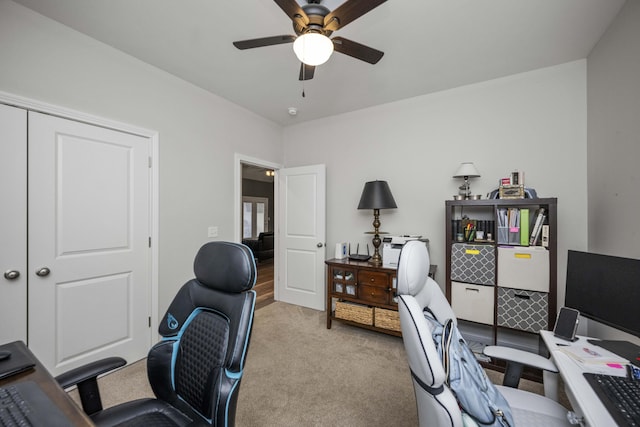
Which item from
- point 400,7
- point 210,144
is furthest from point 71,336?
point 400,7

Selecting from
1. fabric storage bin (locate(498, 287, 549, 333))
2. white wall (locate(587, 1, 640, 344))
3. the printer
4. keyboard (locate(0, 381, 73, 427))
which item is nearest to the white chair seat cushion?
white wall (locate(587, 1, 640, 344))

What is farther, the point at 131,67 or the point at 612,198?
the point at 131,67

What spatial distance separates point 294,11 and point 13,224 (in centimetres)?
227

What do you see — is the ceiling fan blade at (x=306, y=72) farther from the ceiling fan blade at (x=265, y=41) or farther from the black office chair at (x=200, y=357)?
the black office chair at (x=200, y=357)

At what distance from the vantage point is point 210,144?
3.00 meters

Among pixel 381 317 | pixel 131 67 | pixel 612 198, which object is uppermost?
pixel 131 67

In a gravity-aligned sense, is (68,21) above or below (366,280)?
above

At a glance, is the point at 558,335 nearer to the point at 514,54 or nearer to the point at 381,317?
the point at 381,317

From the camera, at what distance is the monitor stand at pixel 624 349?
1184 millimetres

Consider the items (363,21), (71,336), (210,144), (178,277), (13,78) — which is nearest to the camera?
(13,78)

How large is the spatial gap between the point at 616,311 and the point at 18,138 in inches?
142

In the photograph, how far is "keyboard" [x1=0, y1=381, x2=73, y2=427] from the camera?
0.73 metres

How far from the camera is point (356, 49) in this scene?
1.65 metres

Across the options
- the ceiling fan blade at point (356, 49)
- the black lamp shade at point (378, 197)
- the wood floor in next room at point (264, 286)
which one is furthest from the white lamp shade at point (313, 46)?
the wood floor in next room at point (264, 286)
